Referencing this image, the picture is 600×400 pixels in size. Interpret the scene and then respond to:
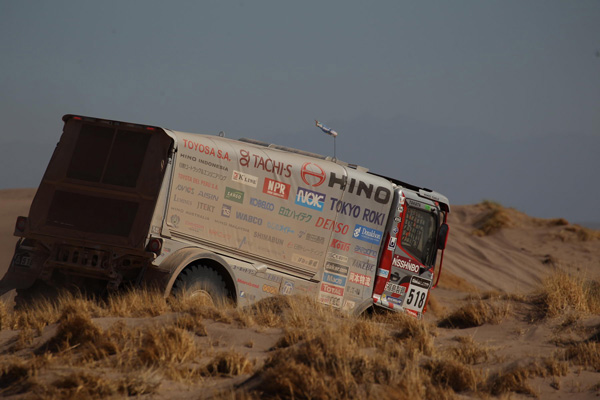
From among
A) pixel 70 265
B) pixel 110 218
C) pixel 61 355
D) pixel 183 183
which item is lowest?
pixel 61 355

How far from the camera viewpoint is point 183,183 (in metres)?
8.94

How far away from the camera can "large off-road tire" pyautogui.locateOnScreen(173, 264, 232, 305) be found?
884cm

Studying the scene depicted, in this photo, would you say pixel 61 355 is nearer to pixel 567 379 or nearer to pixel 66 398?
pixel 66 398

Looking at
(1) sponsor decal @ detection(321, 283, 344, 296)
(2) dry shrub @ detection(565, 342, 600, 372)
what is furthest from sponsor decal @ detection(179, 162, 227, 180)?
(2) dry shrub @ detection(565, 342, 600, 372)

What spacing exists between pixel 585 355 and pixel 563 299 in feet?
9.99

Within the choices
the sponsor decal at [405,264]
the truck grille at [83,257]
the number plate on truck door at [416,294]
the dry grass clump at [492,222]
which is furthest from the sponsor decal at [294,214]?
the dry grass clump at [492,222]

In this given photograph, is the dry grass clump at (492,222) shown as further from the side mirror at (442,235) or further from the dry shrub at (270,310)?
the dry shrub at (270,310)

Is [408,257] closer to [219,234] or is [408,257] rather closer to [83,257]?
[219,234]

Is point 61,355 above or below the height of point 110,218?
below

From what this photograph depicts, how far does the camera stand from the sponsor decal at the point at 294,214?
10.1 metres

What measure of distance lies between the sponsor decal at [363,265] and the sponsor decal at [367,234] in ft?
1.18

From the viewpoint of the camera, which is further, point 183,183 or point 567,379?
point 183,183

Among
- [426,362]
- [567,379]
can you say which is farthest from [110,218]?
[567,379]

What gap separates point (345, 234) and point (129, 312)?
12.9ft
